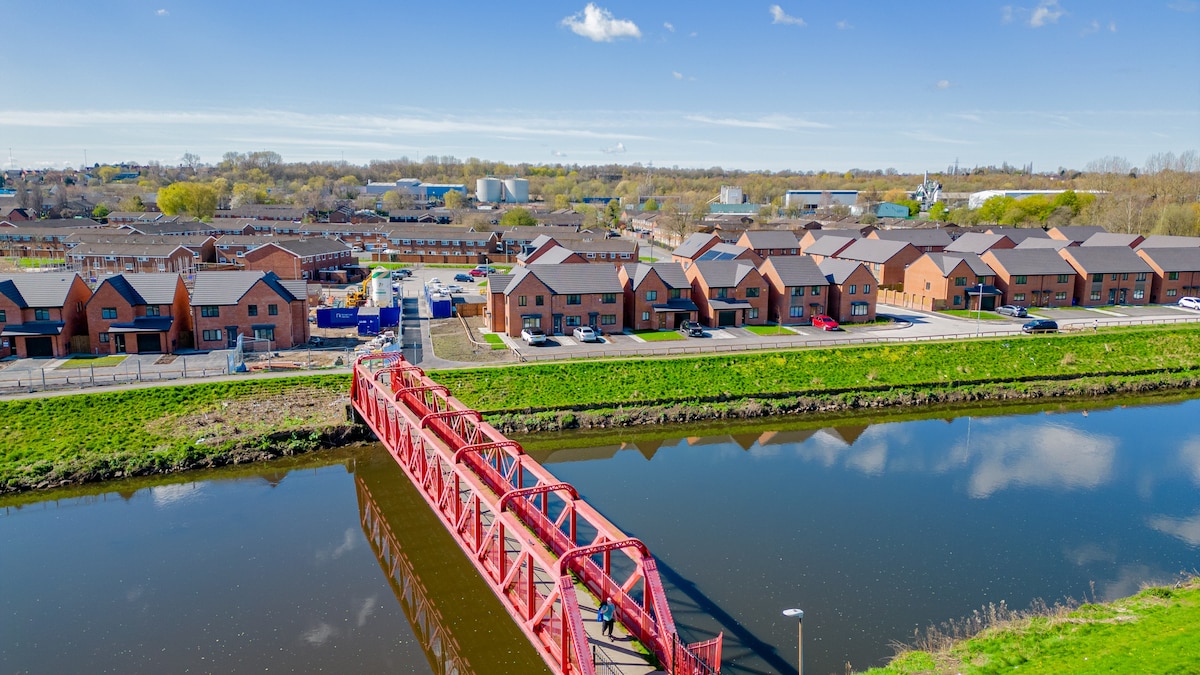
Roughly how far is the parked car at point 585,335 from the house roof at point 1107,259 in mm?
40297

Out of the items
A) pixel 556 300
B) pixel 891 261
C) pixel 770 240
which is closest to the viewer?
pixel 556 300

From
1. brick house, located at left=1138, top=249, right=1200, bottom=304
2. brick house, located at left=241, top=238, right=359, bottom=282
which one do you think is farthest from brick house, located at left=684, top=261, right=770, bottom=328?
brick house, located at left=241, top=238, right=359, bottom=282

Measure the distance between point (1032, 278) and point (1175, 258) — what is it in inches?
538

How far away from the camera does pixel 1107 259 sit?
58.9 meters

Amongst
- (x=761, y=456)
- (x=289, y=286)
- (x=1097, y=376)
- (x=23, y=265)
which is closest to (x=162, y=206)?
(x=23, y=265)

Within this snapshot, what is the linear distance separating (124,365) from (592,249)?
46.6 metres

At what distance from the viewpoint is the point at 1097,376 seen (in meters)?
40.9

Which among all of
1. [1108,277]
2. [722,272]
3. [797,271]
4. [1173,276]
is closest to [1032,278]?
[1108,277]

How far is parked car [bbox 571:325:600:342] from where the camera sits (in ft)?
144

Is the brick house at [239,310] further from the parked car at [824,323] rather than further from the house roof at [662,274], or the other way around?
the parked car at [824,323]

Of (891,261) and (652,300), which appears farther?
(891,261)

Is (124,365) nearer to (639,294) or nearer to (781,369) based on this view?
(639,294)

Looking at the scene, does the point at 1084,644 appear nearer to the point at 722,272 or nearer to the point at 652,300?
the point at 652,300

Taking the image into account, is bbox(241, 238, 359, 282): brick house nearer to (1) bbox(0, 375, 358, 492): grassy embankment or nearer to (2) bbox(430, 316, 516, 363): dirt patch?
(2) bbox(430, 316, 516, 363): dirt patch
